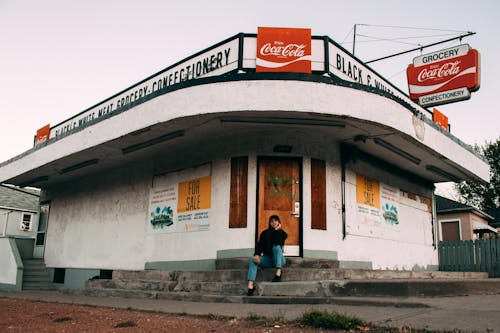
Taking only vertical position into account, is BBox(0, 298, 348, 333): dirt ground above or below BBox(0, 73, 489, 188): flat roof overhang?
below

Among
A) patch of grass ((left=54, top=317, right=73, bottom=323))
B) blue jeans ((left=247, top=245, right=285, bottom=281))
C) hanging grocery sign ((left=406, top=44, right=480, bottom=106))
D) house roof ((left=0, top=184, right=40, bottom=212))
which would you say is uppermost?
hanging grocery sign ((left=406, top=44, right=480, bottom=106))

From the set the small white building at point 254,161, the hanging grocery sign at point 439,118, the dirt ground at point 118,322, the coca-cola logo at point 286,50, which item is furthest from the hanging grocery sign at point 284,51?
the hanging grocery sign at point 439,118

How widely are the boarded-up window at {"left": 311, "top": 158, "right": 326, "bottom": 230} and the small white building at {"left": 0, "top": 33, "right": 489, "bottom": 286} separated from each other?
1.0 inches

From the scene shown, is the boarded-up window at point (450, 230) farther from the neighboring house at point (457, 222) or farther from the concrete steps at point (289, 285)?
the concrete steps at point (289, 285)

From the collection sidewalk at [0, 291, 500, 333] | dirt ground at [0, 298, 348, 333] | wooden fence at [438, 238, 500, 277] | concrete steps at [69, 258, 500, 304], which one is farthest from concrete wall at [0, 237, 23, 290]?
wooden fence at [438, 238, 500, 277]

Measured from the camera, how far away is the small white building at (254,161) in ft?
31.5

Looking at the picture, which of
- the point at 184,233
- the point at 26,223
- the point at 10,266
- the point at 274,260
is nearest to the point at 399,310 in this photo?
the point at 274,260

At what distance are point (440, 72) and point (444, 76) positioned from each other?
0.22 m

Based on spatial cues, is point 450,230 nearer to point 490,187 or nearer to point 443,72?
point 443,72

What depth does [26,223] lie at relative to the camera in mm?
34531

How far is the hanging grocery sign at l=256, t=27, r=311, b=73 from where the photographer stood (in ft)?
33.1

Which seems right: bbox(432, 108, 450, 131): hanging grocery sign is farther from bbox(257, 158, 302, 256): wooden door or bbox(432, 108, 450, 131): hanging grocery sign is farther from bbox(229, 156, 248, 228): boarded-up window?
bbox(229, 156, 248, 228): boarded-up window

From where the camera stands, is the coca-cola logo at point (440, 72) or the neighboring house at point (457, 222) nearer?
the coca-cola logo at point (440, 72)

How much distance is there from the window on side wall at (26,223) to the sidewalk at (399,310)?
97.8 ft
